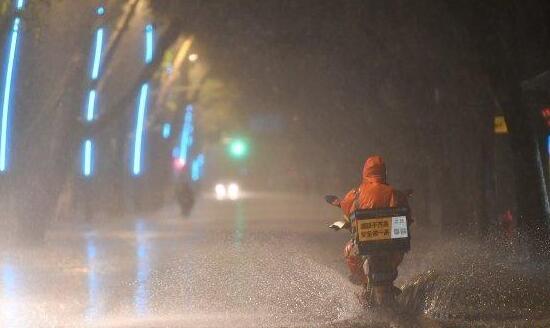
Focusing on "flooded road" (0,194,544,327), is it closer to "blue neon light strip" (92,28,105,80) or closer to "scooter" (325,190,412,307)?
"scooter" (325,190,412,307)

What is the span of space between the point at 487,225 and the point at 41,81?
12.8m

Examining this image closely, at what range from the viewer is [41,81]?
92.0 ft

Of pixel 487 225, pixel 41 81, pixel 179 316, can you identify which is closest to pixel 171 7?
pixel 41 81

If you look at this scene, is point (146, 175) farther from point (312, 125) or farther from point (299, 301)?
point (299, 301)

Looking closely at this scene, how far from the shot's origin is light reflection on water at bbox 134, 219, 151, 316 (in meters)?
12.8

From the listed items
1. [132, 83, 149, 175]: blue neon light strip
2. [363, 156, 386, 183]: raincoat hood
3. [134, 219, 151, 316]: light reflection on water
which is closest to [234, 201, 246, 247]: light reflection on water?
[134, 219, 151, 316]: light reflection on water

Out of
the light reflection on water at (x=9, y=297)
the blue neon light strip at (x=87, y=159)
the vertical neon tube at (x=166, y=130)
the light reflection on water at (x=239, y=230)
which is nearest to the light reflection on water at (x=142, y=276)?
the light reflection on water at (x=9, y=297)

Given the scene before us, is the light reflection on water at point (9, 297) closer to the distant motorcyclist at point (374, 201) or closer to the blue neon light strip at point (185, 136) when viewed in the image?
the distant motorcyclist at point (374, 201)

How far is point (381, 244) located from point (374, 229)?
169 mm

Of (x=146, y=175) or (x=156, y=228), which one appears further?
(x=146, y=175)

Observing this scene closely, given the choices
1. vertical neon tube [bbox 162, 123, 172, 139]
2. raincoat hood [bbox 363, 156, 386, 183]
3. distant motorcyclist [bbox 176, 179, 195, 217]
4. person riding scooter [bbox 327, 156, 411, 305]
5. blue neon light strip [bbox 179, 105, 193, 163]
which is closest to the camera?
person riding scooter [bbox 327, 156, 411, 305]

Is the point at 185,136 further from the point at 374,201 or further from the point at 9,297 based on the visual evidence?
the point at 374,201

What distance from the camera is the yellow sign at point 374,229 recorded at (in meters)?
10.5

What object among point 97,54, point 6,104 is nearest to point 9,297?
point 6,104
